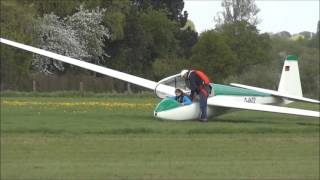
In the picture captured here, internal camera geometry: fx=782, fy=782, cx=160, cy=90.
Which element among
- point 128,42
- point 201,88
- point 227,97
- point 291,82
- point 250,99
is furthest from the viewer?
point 128,42

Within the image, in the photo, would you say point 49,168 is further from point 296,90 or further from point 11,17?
point 11,17

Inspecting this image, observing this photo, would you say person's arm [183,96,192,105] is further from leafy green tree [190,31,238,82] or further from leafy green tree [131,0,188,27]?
leafy green tree [131,0,188,27]

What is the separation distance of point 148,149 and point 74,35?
179ft

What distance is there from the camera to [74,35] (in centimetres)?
6806

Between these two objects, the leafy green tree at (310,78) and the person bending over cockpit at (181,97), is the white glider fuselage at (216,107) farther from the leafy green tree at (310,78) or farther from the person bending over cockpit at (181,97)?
the leafy green tree at (310,78)

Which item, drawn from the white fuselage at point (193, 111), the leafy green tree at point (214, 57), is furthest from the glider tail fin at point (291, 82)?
the leafy green tree at point (214, 57)

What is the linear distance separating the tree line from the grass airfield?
2667 cm

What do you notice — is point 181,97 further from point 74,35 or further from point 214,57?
point 74,35

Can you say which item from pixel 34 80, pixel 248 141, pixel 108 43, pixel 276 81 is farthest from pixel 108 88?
pixel 248 141

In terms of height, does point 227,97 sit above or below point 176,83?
below

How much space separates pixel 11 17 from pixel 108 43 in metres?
19.3

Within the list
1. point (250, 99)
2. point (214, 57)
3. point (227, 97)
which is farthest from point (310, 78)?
point (227, 97)

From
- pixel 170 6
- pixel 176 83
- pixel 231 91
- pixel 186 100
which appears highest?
pixel 170 6

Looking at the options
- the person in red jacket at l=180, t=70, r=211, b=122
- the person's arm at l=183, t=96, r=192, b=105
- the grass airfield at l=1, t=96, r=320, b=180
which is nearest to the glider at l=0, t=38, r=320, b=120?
the person's arm at l=183, t=96, r=192, b=105
